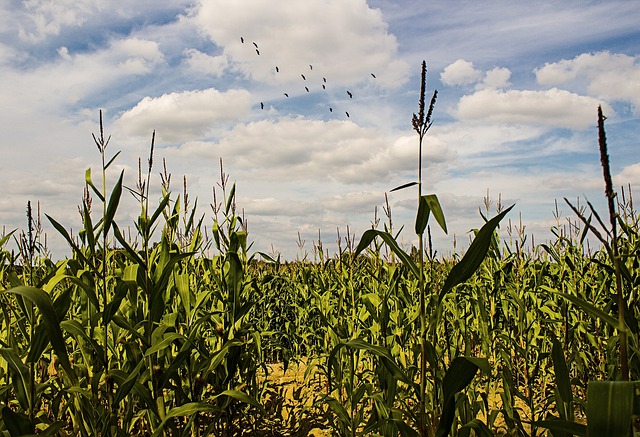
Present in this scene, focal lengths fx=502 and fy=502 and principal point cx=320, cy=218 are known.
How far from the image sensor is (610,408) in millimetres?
1124

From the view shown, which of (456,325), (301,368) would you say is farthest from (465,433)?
(301,368)

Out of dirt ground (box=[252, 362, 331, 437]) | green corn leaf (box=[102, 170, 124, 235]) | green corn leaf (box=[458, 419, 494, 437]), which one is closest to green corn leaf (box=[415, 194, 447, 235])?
green corn leaf (box=[458, 419, 494, 437])

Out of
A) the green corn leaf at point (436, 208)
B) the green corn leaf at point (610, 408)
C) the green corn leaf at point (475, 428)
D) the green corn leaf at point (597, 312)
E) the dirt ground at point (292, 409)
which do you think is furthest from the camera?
the dirt ground at point (292, 409)

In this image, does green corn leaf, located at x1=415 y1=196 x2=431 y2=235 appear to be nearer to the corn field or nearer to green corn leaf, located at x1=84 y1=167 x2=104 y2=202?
the corn field

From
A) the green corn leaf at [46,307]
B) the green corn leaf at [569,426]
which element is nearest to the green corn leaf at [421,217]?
the green corn leaf at [569,426]

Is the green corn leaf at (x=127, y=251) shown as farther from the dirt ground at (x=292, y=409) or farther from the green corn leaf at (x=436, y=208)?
the dirt ground at (x=292, y=409)

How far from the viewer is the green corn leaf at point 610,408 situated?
3.65ft

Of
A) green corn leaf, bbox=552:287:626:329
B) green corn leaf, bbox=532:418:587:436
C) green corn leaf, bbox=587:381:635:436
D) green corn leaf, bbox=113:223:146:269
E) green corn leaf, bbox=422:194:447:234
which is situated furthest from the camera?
green corn leaf, bbox=113:223:146:269

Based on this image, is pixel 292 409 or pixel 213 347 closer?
pixel 213 347

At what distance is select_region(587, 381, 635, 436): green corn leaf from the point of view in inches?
43.8

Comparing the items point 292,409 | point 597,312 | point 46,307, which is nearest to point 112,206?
point 46,307

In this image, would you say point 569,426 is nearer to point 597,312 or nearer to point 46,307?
point 597,312

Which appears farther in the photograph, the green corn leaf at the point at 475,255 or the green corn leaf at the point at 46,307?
the green corn leaf at the point at 475,255

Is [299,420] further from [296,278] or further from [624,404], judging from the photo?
[296,278]
